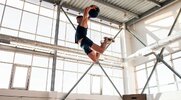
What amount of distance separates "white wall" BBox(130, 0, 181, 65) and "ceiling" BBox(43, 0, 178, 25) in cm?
25

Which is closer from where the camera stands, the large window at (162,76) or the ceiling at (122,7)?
the large window at (162,76)

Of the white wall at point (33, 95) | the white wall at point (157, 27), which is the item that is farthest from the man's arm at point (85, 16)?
the white wall at point (157, 27)

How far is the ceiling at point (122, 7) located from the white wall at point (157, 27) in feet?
0.81

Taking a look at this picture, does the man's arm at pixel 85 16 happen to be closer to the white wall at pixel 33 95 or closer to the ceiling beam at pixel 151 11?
the white wall at pixel 33 95

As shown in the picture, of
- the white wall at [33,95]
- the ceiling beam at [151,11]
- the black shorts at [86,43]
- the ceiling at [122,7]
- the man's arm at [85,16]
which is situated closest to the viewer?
the man's arm at [85,16]

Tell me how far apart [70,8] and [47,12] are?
1113mm

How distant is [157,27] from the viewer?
8.73 metres

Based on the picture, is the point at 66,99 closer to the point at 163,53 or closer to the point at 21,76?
the point at 21,76

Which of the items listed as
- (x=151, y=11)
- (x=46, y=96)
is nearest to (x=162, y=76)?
(x=151, y=11)

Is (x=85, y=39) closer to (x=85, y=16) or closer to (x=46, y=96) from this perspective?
(x=85, y=16)

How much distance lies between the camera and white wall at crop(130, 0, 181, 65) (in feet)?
26.5

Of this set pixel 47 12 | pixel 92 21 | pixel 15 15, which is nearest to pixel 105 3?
pixel 92 21

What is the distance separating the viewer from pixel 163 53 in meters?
8.16

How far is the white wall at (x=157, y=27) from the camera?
8062 millimetres
